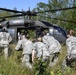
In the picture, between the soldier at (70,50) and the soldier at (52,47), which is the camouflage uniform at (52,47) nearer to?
the soldier at (52,47)

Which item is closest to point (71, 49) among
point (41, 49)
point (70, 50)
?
point (70, 50)

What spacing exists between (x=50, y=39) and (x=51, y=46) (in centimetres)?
25

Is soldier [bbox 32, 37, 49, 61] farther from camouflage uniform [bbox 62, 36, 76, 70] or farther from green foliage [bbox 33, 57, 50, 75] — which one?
green foliage [bbox 33, 57, 50, 75]

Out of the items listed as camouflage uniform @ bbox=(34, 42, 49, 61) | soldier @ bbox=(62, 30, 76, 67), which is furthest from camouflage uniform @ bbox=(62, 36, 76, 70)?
camouflage uniform @ bbox=(34, 42, 49, 61)

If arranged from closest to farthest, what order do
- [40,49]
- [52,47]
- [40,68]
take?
[40,68] < [40,49] < [52,47]

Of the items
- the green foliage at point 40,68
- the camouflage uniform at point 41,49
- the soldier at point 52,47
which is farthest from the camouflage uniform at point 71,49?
the green foliage at point 40,68

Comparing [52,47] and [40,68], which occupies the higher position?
[40,68]

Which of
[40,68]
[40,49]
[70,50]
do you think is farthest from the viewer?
[40,49]

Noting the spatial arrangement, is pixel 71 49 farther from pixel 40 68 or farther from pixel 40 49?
pixel 40 68

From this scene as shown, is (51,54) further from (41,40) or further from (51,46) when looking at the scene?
(41,40)

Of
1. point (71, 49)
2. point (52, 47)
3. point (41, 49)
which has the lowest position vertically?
point (52, 47)

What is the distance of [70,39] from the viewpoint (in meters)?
9.97

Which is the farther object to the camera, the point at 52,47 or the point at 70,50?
the point at 52,47

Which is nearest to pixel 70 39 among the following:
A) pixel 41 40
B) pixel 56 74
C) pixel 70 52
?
pixel 70 52
